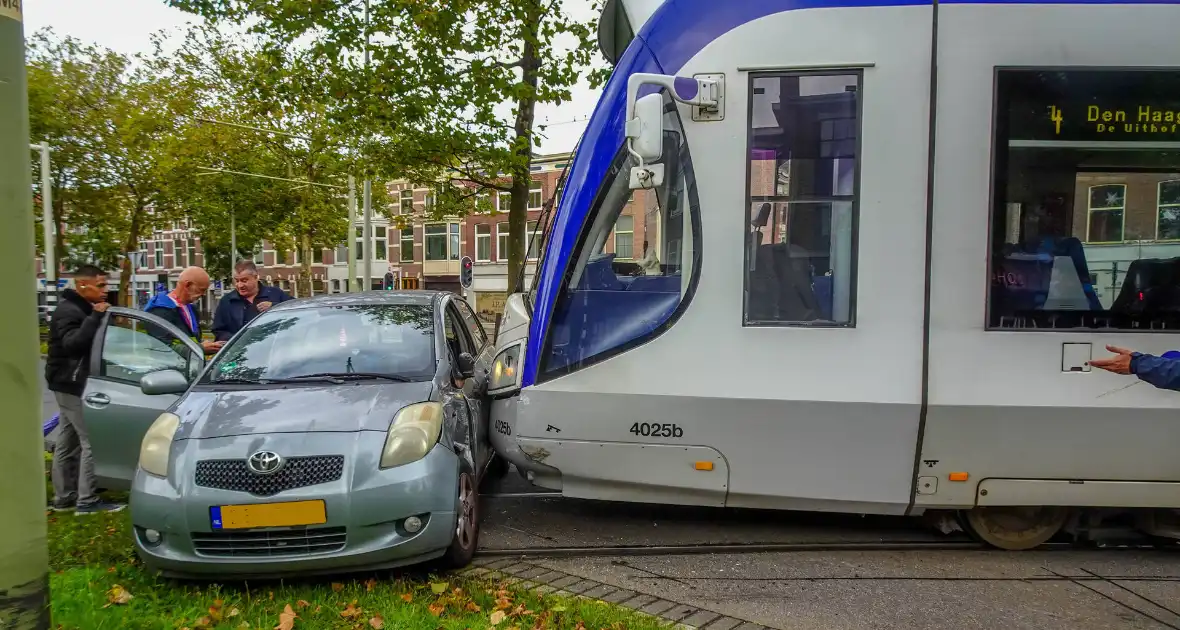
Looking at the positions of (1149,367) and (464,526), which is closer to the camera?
(1149,367)

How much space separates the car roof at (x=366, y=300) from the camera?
5.61 metres

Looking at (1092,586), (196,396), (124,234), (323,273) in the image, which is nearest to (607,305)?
(196,396)

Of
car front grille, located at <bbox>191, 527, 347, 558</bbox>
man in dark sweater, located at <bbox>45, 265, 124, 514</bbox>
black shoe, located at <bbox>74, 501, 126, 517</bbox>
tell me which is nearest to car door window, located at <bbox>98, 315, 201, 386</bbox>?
man in dark sweater, located at <bbox>45, 265, 124, 514</bbox>

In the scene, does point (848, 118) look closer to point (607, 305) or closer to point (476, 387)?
point (607, 305)

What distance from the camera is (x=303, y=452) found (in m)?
3.96

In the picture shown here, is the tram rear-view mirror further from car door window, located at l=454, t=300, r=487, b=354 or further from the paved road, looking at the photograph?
car door window, located at l=454, t=300, r=487, b=354

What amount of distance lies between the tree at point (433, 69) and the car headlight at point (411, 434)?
798 centimetres

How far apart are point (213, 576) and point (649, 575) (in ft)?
7.52

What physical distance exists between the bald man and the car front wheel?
2.92 m

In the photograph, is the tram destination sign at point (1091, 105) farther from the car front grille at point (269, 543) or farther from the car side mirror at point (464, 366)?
the car front grille at point (269, 543)

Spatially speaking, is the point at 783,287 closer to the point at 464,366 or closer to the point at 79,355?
the point at 464,366

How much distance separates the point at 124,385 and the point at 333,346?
1.55m

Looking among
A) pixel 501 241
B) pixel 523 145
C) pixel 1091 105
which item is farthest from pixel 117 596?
pixel 501 241

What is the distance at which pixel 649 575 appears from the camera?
434 cm
